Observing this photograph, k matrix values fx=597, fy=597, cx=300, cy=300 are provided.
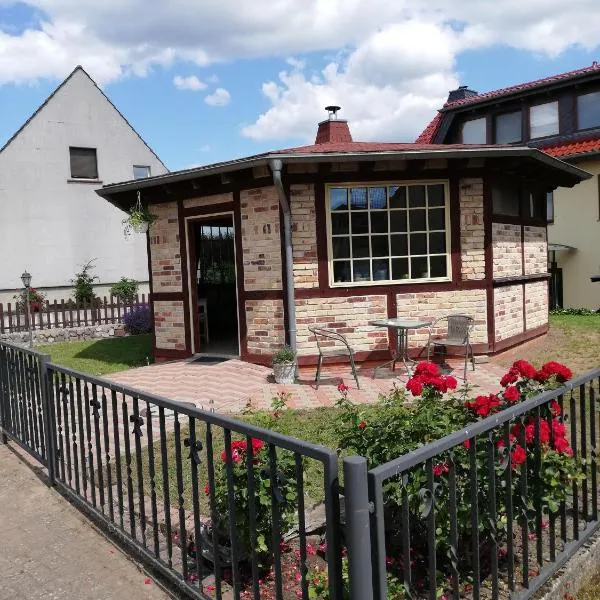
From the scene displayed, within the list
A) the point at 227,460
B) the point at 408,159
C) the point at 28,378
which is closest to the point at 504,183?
the point at 408,159

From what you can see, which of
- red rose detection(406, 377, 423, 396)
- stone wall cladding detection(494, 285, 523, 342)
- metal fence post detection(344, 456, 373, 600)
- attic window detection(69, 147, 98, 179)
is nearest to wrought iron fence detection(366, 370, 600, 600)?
metal fence post detection(344, 456, 373, 600)

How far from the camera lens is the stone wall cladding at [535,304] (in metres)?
10.3

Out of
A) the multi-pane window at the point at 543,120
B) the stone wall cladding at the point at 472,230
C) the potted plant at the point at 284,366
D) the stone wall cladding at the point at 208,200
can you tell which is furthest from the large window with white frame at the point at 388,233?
the multi-pane window at the point at 543,120

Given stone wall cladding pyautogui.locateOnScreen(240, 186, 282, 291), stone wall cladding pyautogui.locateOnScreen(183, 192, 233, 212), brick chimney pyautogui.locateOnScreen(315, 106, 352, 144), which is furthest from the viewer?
brick chimney pyautogui.locateOnScreen(315, 106, 352, 144)

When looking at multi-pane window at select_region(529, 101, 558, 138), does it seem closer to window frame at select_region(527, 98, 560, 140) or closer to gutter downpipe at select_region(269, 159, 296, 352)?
window frame at select_region(527, 98, 560, 140)

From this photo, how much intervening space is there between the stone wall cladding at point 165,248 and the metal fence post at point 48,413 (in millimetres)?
5795

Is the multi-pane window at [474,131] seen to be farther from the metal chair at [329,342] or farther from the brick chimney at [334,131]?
the metal chair at [329,342]

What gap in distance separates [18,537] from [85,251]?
18.3m

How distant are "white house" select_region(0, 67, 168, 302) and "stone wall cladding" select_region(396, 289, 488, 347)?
14.8 meters

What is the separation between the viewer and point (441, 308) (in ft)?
29.3

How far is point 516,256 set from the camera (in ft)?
32.5

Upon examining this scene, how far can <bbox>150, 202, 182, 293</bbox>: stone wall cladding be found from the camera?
9984 millimetres

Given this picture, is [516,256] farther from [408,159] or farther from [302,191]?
[302,191]

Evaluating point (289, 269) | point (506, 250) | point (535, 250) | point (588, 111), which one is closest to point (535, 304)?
point (535, 250)
